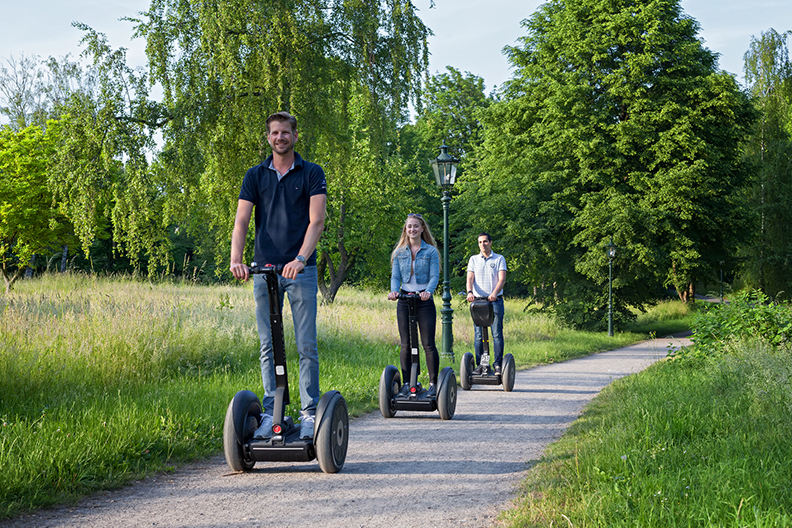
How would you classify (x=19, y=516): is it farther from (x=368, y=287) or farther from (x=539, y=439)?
(x=368, y=287)

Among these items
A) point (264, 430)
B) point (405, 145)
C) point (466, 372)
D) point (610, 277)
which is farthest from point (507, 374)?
point (610, 277)

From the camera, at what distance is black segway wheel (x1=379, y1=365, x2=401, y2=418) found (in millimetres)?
6637

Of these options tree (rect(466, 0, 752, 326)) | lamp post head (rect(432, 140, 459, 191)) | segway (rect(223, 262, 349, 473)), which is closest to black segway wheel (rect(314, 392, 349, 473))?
segway (rect(223, 262, 349, 473))

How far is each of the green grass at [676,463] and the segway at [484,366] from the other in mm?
2209

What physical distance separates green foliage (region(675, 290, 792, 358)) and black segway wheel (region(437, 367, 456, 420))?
420cm

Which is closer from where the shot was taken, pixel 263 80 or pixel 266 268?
pixel 266 268

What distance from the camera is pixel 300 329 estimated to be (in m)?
4.48

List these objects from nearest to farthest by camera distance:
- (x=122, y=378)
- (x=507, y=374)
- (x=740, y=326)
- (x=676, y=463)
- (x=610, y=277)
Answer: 1. (x=676, y=463)
2. (x=122, y=378)
3. (x=507, y=374)
4. (x=740, y=326)
5. (x=610, y=277)

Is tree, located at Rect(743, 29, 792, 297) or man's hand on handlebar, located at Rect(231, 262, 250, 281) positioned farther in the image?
tree, located at Rect(743, 29, 792, 297)

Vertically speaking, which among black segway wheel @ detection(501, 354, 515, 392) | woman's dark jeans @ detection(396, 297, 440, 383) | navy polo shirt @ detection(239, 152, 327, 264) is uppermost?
navy polo shirt @ detection(239, 152, 327, 264)

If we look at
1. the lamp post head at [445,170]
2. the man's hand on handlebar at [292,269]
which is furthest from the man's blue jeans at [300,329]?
the lamp post head at [445,170]

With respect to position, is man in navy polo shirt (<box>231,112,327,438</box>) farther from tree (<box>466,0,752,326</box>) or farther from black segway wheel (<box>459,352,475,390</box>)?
tree (<box>466,0,752,326</box>)

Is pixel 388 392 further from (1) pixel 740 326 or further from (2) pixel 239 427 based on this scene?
(1) pixel 740 326

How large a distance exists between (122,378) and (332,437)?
3482mm
